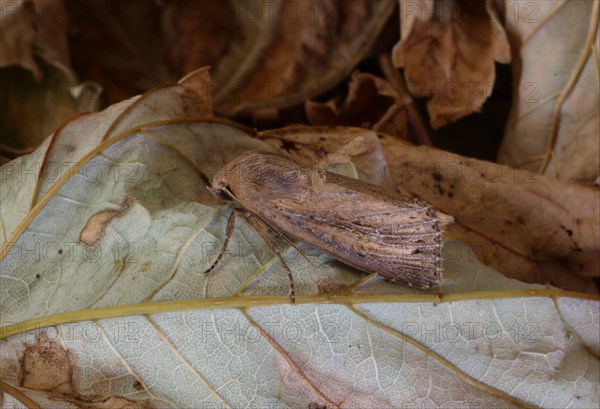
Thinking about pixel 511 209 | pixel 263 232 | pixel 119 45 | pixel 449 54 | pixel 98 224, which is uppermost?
pixel 119 45

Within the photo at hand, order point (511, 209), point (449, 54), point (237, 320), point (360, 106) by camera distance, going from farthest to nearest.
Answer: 1. point (360, 106)
2. point (449, 54)
3. point (511, 209)
4. point (237, 320)

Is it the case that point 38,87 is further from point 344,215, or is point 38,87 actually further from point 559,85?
point 559,85

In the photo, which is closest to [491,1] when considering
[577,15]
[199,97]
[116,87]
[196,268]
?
[577,15]

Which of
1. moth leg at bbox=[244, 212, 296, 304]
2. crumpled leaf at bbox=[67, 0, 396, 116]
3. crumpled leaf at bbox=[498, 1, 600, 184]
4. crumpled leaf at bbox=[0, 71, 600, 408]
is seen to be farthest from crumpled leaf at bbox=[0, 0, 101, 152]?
crumpled leaf at bbox=[498, 1, 600, 184]

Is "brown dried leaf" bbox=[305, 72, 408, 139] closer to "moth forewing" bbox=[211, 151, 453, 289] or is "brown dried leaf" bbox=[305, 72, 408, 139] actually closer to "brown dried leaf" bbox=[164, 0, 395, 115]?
"brown dried leaf" bbox=[164, 0, 395, 115]

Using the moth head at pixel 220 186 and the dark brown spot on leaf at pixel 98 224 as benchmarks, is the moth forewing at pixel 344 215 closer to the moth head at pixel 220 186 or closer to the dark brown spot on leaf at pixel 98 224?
the moth head at pixel 220 186

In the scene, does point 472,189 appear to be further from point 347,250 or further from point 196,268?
point 196,268

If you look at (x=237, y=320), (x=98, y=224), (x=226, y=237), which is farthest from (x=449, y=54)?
(x=98, y=224)
